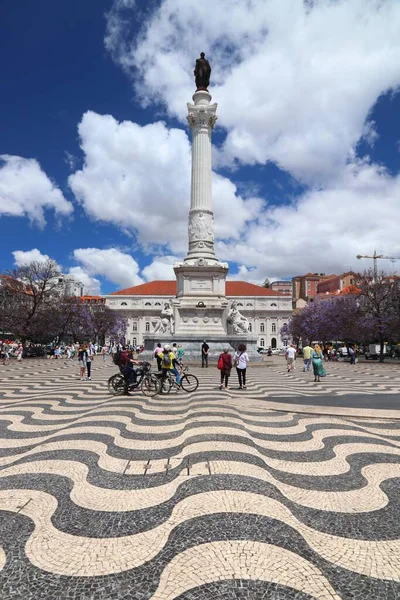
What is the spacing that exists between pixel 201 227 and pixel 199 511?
27.1m

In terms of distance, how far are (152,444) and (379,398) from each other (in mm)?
7493

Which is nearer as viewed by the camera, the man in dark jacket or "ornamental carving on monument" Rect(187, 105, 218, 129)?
the man in dark jacket

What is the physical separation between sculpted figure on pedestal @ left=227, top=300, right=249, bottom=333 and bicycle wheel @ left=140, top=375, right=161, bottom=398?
1487 centimetres

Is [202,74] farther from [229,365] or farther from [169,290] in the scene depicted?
[169,290]

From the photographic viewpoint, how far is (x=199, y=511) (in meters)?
3.41

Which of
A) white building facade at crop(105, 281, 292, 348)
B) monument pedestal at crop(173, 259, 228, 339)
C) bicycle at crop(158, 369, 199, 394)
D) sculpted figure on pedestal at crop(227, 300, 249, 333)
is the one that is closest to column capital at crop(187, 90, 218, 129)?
monument pedestal at crop(173, 259, 228, 339)

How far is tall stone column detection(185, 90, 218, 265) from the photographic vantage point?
1153 inches

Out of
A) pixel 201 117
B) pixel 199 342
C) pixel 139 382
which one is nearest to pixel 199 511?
pixel 139 382

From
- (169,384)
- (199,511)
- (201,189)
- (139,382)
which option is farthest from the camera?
(201,189)

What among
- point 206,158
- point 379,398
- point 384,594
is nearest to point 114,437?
point 384,594

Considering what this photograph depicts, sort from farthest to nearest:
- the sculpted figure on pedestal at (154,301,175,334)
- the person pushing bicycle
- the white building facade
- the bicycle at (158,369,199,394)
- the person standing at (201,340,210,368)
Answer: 1. the white building facade
2. the sculpted figure on pedestal at (154,301,175,334)
3. the person standing at (201,340,210,368)
4. the bicycle at (158,369,199,394)
5. the person pushing bicycle

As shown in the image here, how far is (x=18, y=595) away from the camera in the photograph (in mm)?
2324

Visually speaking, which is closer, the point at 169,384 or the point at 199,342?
the point at 169,384

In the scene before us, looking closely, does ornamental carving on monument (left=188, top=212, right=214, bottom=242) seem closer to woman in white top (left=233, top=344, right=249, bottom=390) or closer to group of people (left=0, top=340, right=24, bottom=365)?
group of people (left=0, top=340, right=24, bottom=365)
